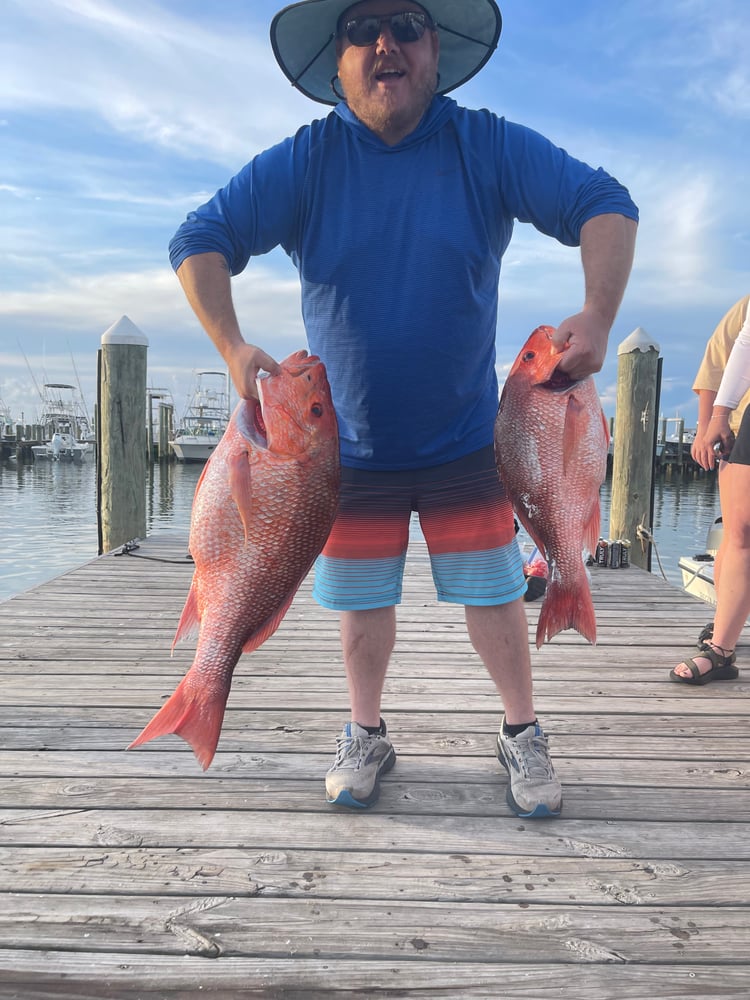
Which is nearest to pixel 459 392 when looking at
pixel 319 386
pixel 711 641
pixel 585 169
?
pixel 319 386

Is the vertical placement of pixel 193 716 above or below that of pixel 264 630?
below

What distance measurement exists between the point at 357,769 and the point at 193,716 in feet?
2.48

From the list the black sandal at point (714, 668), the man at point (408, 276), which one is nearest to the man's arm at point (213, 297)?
the man at point (408, 276)

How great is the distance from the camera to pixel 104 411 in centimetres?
716

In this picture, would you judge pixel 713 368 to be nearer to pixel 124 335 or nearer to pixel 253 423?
pixel 253 423

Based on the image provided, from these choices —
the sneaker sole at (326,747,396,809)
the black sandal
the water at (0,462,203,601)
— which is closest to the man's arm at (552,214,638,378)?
the sneaker sole at (326,747,396,809)

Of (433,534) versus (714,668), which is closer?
(433,534)

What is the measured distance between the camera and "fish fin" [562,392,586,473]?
6.61 feet

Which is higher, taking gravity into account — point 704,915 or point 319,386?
point 319,386

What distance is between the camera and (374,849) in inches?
84.3

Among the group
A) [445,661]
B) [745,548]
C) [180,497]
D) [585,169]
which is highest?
[585,169]

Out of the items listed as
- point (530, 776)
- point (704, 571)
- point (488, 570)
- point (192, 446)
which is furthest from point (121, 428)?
point (192, 446)

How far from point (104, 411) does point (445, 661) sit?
477 centimetres

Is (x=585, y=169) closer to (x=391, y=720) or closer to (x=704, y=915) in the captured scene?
(x=704, y=915)
